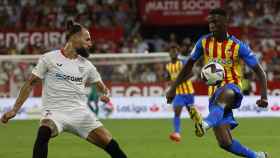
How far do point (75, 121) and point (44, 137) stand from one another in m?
0.50

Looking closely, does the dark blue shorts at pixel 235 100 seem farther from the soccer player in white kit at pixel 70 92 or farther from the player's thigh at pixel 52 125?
the player's thigh at pixel 52 125

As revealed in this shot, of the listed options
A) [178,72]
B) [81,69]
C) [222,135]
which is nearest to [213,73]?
[222,135]

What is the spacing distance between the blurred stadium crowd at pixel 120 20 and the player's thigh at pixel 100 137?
65.9ft

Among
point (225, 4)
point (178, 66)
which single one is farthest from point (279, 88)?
point (178, 66)

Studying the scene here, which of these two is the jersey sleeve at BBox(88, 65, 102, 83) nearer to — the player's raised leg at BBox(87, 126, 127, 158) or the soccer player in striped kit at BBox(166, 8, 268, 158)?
the player's raised leg at BBox(87, 126, 127, 158)

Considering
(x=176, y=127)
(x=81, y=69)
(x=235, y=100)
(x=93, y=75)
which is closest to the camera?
(x=81, y=69)

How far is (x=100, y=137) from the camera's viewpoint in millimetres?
9086

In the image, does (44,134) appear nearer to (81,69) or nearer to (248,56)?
(81,69)

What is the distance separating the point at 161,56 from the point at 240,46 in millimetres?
17263

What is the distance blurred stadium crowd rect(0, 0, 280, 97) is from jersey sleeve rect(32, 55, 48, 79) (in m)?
20.1

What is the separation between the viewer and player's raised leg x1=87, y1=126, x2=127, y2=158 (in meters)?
9.02

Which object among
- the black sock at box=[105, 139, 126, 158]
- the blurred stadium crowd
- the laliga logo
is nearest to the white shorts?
the black sock at box=[105, 139, 126, 158]

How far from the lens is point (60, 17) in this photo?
32406 millimetres

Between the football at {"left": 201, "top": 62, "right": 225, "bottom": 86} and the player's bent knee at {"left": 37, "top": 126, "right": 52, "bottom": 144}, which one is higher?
the football at {"left": 201, "top": 62, "right": 225, "bottom": 86}
